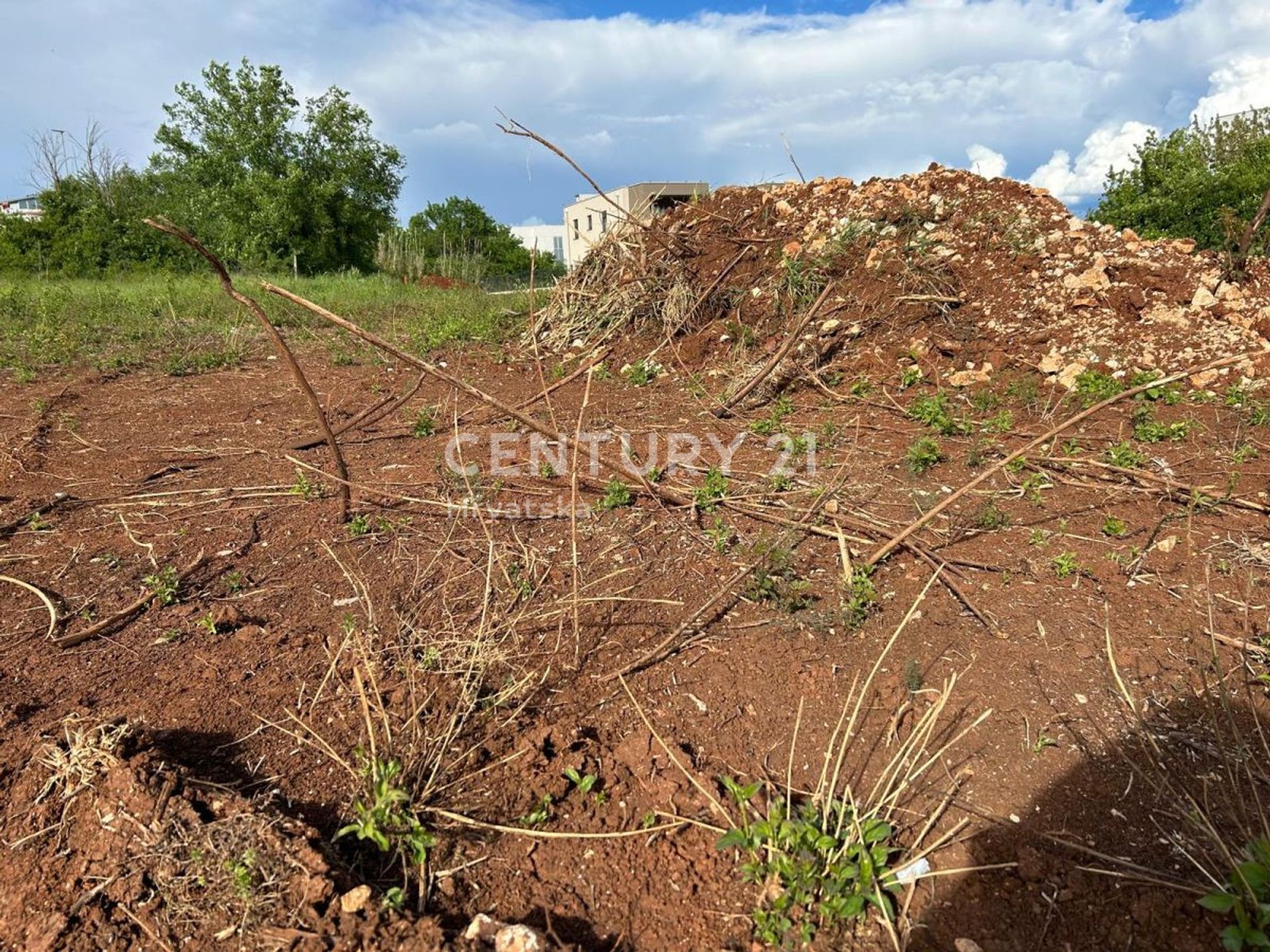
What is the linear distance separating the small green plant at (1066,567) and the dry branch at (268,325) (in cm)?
266

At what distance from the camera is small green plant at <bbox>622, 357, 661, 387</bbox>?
18.9 ft

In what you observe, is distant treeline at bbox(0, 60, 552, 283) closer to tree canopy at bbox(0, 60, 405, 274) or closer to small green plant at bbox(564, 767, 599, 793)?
tree canopy at bbox(0, 60, 405, 274)

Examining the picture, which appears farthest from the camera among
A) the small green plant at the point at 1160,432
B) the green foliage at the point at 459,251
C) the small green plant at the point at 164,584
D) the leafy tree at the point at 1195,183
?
the green foliage at the point at 459,251

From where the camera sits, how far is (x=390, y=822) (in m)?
1.56

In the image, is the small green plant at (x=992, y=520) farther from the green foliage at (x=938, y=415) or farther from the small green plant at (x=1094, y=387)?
the small green plant at (x=1094, y=387)

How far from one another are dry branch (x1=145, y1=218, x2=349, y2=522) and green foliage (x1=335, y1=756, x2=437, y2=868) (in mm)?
1265

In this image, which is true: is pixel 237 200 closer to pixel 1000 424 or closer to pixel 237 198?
pixel 237 198

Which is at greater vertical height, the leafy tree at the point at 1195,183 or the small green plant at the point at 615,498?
the leafy tree at the point at 1195,183

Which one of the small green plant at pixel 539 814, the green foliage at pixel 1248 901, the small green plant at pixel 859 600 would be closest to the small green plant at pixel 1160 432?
the small green plant at pixel 859 600

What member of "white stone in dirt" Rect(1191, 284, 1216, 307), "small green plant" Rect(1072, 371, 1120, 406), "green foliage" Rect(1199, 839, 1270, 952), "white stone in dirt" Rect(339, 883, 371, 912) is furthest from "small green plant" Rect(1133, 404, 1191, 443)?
Answer: "white stone in dirt" Rect(339, 883, 371, 912)

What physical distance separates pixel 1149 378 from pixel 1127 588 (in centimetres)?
245

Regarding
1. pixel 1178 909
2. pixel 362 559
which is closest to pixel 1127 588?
pixel 1178 909

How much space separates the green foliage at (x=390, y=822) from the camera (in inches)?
59.4

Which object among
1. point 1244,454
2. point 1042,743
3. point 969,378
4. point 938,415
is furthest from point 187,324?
point 1244,454
